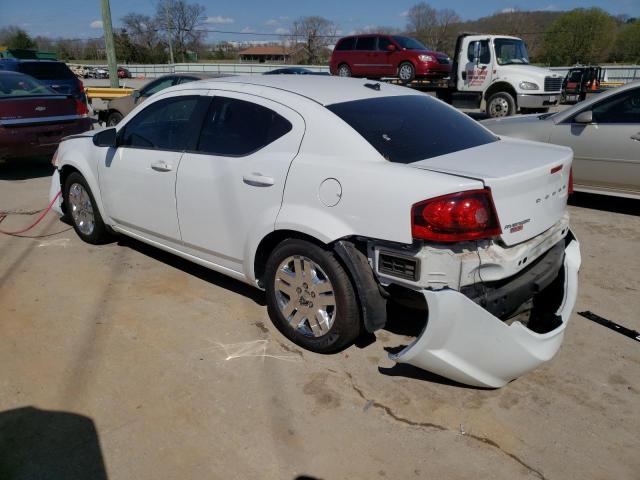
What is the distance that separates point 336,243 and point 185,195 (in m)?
1.42

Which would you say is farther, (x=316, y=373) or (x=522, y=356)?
(x=316, y=373)

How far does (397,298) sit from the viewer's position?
9.92 feet

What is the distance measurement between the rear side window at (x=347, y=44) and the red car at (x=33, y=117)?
507 inches

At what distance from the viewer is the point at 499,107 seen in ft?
47.8

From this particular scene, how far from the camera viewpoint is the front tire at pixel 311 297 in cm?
305

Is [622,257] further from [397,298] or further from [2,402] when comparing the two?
[2,402]

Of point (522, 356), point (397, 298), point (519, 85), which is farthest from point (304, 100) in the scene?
point (519, 85)

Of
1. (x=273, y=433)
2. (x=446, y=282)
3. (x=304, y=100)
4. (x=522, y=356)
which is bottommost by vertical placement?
(x=273, y=433)

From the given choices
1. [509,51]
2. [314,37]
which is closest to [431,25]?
[314,37]

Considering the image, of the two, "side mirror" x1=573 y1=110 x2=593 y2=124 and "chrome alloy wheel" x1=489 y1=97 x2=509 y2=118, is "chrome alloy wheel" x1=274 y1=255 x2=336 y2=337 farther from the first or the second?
"chrome alloy wheel" x1=489 y1=97 x2=509 y2=118

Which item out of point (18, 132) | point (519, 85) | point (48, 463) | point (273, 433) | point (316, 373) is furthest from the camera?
point (519, 85)

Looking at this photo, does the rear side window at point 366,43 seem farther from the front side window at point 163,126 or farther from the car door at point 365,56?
the front side window at point 163,126

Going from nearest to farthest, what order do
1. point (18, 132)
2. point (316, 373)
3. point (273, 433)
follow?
point (273, 433), point (316, 373), point (18, 132)

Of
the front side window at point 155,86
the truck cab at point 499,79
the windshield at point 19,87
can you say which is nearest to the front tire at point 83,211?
A: the windshield at point 19,87
